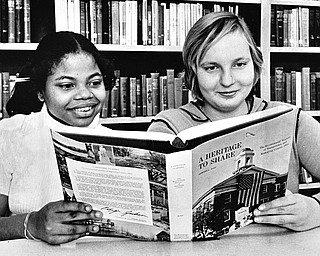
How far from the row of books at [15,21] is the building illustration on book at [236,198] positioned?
1.43 meters

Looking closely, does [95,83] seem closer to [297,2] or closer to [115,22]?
[115,22]

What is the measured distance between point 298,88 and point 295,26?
1.05 feet

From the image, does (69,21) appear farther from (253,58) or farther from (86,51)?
(253,58)

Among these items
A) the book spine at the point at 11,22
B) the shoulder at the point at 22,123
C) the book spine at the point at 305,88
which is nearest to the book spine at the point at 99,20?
the book spine at the point at 11,22

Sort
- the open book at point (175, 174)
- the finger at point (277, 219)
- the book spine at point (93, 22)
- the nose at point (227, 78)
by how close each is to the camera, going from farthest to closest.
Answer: the book spine at point (93, 22)
the nose at point (227, 78)
the finger at point (277, 219)
the open book at point (175, 174)

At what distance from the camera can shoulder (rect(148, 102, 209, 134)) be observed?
1.60 m

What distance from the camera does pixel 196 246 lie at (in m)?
1.02

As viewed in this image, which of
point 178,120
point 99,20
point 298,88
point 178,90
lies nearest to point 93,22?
point 99,20

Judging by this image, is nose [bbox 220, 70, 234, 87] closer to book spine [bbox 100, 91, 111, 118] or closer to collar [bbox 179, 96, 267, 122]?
collar [bbox 179, 96, 267, 122]

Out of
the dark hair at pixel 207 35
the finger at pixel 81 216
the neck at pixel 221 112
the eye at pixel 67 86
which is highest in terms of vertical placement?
the dark hair at pixel 207 35

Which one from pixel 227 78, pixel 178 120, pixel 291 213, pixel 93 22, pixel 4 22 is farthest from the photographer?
pixel 93 22

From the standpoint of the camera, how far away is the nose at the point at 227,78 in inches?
60.0

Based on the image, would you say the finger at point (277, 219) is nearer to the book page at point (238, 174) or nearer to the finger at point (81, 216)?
the book page at point (238, 174)

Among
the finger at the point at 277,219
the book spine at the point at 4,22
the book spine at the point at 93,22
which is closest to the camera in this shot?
the finger at the point at 277,219
